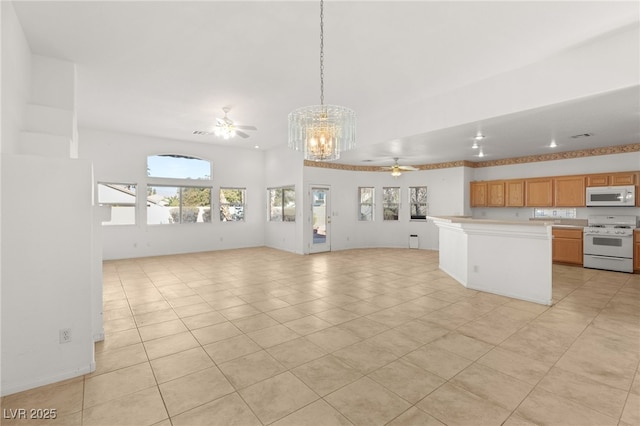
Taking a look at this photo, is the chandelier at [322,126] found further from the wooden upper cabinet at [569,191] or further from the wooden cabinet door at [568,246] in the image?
the wooden upper cabinet at [569,191]

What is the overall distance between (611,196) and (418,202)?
4.74 meters

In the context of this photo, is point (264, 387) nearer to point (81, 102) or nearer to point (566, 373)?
point (566, 373)

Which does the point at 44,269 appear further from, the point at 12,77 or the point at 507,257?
the point at 507,257

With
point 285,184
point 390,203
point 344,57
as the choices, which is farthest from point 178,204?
point 344,57

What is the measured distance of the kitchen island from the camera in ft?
14.1

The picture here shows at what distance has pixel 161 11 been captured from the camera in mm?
2949

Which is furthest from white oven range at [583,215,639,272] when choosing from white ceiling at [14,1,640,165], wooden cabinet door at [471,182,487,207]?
wooden cabinet door at [471,182,487,207]

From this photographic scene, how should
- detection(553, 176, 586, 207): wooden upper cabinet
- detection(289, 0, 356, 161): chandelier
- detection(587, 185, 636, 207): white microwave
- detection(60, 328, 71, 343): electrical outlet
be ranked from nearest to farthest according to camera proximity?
1. detection(60, 328, 71, 343): electrical outlet
2. detection(289, 0, 356, 161): chandelier
3. detection(587, 185, 636, 207): white microwave
4. detection(553, 176, 586, 207): wooden upper cabinet

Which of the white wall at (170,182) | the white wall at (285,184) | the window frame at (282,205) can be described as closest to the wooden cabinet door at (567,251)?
the white wall at (285,184)

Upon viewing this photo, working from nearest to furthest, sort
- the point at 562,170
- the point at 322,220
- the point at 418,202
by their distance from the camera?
the point at 562,170 < the point at 322,220 < the point at 418,202

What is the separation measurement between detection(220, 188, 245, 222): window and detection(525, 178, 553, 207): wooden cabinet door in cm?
870

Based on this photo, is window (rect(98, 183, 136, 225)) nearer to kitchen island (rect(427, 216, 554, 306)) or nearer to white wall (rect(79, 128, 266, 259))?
white wall (rect(79, 128, 266, 259))

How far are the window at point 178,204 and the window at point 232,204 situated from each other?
447mm

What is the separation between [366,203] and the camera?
33.7 ft
